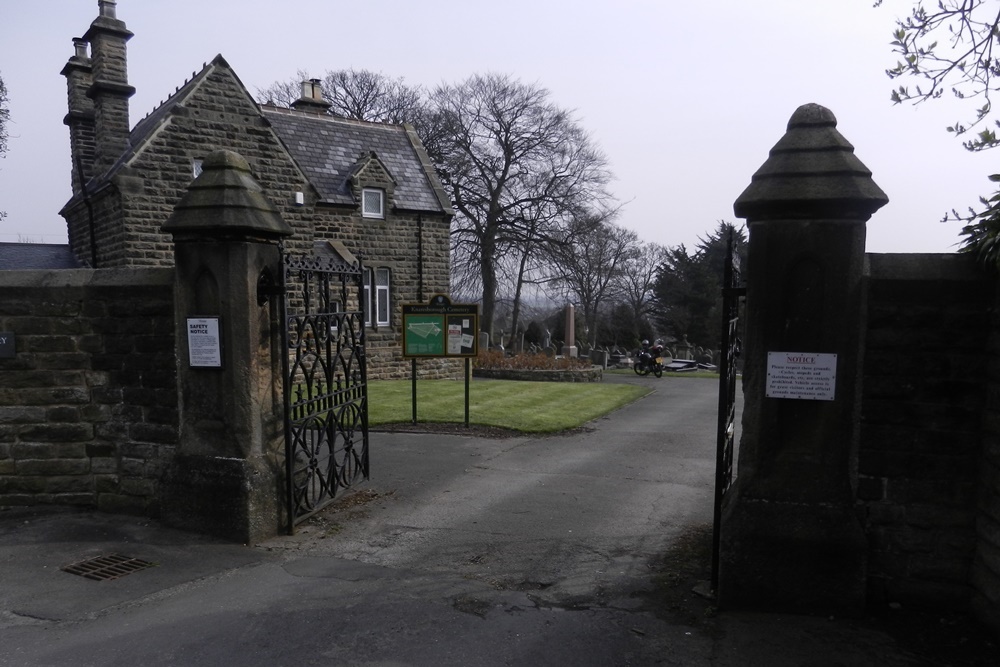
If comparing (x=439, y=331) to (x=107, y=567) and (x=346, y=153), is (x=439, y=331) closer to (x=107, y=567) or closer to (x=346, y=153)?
(x=107, y=567)

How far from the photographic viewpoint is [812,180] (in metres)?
4.27

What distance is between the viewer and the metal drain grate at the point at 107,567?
5070mm

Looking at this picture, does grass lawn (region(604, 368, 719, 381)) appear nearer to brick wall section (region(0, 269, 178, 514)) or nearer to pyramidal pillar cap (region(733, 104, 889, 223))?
brick wall section (region(0, 269, 178, 514))

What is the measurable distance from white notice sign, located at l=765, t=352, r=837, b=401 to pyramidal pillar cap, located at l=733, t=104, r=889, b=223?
0.86m

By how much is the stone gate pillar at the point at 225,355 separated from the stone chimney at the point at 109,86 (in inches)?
564

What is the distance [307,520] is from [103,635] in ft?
7.91

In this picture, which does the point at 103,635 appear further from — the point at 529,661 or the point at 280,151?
the point at 280,151

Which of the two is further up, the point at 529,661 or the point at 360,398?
the point at 360,398

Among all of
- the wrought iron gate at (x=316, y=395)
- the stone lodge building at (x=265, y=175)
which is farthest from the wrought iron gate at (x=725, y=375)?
the stone lodge building at (x=265, y=175)

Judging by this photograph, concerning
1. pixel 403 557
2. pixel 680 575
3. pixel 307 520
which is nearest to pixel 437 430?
pixel 307 520

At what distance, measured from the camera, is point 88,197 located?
58.2ft

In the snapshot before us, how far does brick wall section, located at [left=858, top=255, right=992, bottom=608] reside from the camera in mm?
4234

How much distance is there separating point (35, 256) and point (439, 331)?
44.0 ft

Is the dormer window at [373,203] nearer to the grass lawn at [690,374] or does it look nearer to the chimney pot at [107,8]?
the chimney pot at [107,8]
